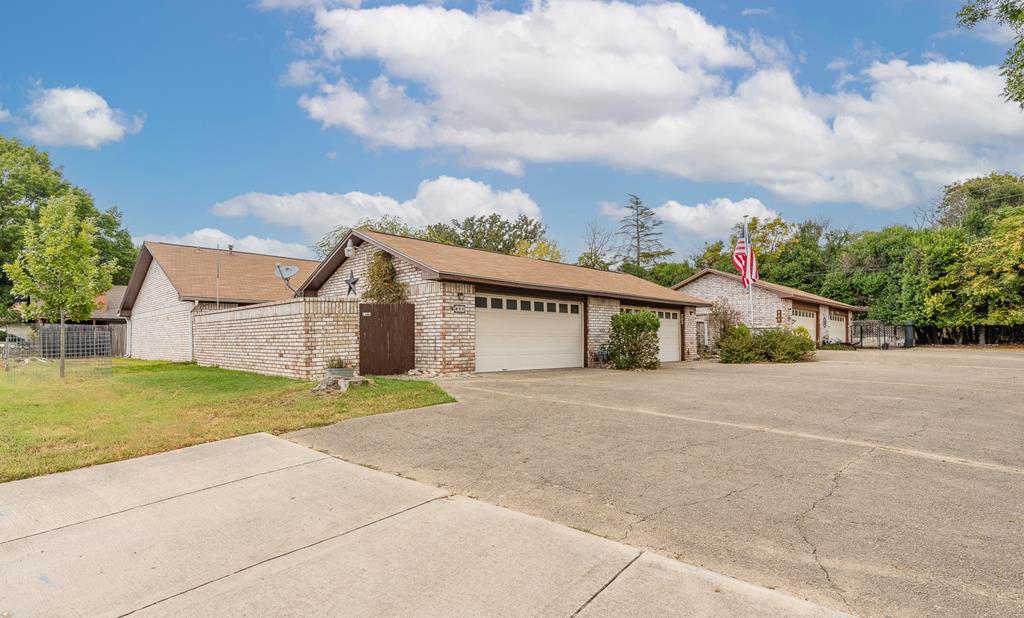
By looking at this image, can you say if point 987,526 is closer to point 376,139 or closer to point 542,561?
point 542,561

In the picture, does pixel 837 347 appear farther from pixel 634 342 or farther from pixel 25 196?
pixel 25 196

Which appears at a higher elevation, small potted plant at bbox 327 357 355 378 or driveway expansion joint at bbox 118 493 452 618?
small potted plant at bbox 327 357 355 378

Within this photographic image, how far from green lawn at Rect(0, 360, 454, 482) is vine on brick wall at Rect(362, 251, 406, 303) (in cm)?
383

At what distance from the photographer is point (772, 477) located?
4680 mm

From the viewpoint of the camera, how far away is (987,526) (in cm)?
358

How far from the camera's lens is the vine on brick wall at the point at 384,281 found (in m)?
14.4

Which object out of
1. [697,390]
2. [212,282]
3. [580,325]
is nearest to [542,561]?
[697,390]

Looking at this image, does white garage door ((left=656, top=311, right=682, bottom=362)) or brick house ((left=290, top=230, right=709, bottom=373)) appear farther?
white garage door ((left=656, top=311, right=682, bottom=362))

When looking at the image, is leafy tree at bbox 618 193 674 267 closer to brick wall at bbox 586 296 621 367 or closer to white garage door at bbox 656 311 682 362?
white garage door at bbox 656 311 682 362

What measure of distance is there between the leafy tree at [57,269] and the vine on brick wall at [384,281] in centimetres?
913

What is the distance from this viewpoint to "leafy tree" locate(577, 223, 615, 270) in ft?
157

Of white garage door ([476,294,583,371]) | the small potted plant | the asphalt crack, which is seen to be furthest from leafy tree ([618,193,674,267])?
the asphalt crack

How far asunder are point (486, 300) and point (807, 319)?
2556cm

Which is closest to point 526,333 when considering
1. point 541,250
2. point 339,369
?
point 339,369
